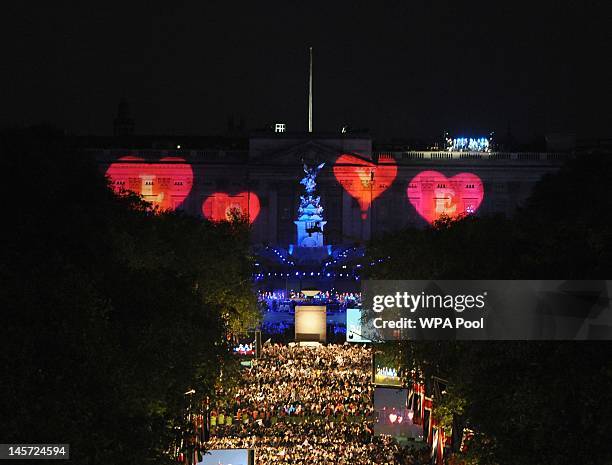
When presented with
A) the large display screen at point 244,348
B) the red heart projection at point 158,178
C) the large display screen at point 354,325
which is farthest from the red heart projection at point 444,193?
the large display screen at point 354,325

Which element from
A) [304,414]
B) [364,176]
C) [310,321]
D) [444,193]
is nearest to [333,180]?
[364,176]

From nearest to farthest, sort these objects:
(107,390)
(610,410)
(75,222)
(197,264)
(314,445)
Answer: (610,410), (107,390), (314,445), (75,222), (197,264)

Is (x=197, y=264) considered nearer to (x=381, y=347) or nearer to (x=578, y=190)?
(x=381, y=347)

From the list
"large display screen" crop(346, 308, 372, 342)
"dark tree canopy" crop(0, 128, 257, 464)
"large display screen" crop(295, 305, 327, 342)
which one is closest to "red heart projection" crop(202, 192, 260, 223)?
"large display screen" crop(295, 305, 327, 342)

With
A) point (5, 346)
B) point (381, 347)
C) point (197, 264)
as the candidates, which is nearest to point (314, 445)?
point (381, 347)

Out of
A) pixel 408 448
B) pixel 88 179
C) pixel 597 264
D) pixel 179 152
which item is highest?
pixel 179 152

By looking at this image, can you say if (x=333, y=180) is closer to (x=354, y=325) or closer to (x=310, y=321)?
(x=310, y=321)

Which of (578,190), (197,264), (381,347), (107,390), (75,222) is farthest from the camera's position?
(578,190)
